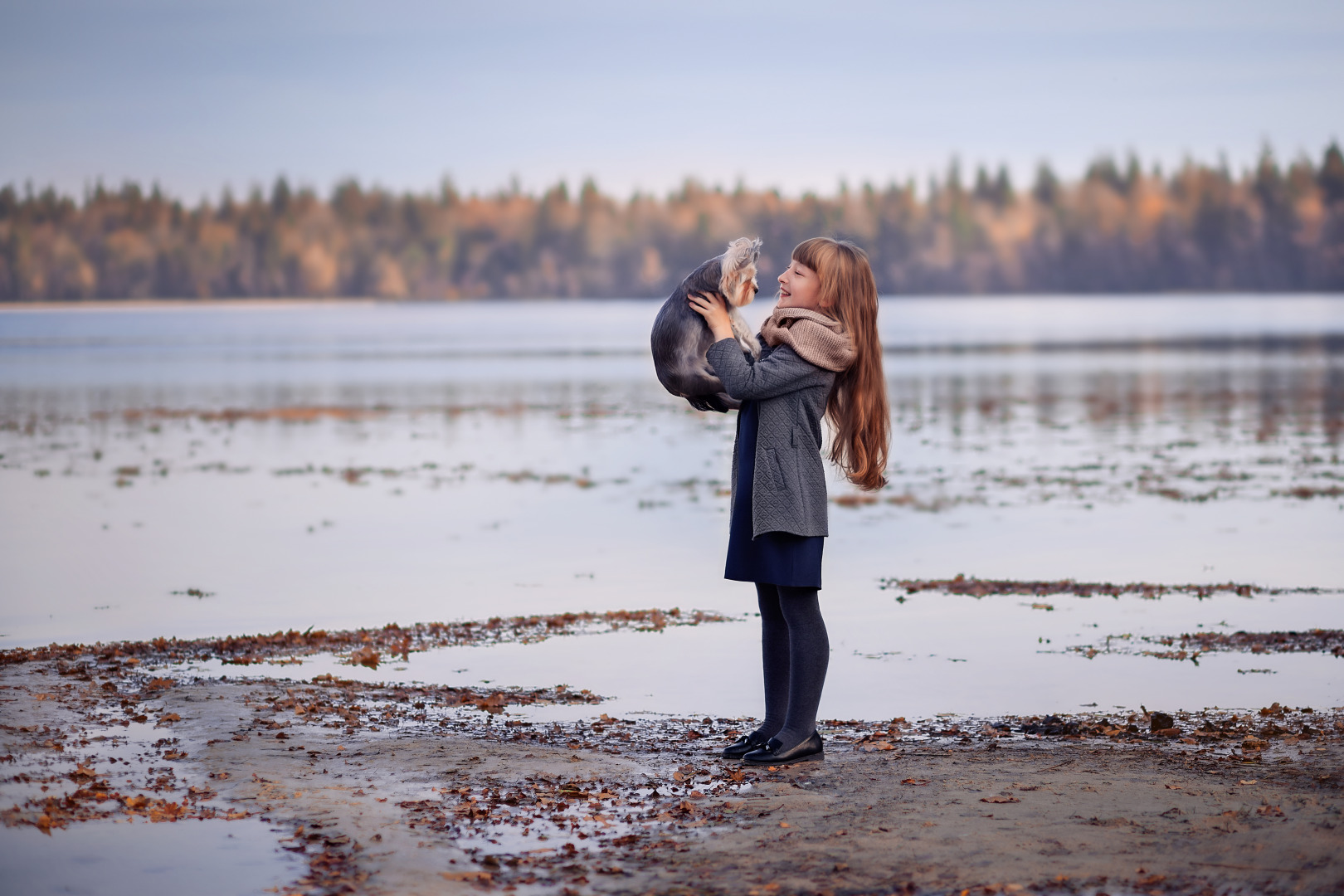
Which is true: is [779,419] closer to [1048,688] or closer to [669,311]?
[669,311]

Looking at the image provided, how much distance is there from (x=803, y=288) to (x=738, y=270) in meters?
0.34

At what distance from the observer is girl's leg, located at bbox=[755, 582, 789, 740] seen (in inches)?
264

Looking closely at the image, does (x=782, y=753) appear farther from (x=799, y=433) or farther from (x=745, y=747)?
(x=799, y=433)

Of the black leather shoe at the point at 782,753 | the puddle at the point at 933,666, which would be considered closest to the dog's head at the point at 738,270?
the black leather shoe at the point at 782,753

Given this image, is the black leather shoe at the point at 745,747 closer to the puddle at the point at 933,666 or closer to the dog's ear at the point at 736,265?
the puddle at the point at 933,666

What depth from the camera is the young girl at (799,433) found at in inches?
249

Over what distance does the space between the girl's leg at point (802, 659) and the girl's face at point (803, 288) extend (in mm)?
1222

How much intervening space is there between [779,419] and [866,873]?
2.09 m

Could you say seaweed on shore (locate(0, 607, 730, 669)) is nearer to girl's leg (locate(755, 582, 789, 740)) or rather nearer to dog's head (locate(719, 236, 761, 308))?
girl's leg (locate(755, 582, 789, 740))

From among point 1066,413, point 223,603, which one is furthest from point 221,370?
point 223,603

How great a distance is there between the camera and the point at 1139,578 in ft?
40.1

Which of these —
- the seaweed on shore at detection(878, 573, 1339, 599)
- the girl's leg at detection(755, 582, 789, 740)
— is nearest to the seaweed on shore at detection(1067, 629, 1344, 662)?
the seaweed on shore at detection(878, 573, 1339, 599)

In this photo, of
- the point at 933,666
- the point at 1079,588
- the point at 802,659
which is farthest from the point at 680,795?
the point at 1079,588

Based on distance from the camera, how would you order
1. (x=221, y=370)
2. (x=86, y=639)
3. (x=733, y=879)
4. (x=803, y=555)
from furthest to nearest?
1. (x=221, y=370)
2. (x=86, y=639)
3. (x=803, y=555)
4. (x=733, y=879)
